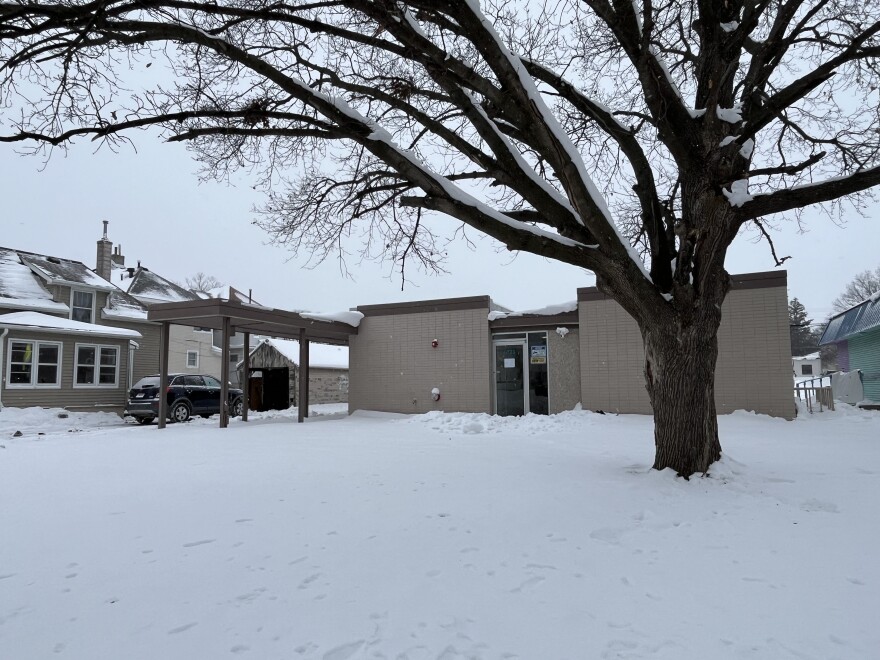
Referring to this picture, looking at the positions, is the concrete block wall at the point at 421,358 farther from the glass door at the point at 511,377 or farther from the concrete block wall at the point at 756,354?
the concrete block wall at the point at 756,354

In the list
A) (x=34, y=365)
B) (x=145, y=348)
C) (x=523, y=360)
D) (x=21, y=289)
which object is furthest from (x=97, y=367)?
(x=523, y=360)

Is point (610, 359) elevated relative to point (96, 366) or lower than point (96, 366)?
lower

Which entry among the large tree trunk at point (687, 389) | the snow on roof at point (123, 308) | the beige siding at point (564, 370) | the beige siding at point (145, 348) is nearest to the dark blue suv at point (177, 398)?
the beige siding at point (145, 348)

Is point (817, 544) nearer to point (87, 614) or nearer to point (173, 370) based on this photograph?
point (87, 614)

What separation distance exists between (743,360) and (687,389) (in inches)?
312

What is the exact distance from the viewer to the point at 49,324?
18234 millimetres

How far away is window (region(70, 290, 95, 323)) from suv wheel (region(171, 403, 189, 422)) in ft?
25.1

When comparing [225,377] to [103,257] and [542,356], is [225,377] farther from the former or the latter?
[103,257]

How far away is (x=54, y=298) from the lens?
20.8 meters

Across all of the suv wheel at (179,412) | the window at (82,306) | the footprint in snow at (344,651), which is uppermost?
the window at (82,306)

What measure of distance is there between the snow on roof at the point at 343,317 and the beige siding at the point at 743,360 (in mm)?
7572

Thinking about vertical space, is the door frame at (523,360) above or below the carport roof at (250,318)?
below

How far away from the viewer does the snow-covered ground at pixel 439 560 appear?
268 centimetres

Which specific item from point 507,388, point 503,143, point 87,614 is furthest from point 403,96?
point 507,388
